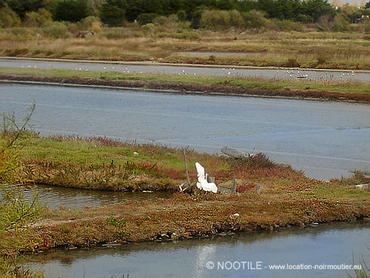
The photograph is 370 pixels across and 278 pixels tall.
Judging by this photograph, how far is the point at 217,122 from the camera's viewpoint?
110 feet

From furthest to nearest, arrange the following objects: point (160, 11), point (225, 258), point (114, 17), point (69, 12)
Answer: point (160, 11) < point (69, 12) < point (114, 17) < point (225, 258)

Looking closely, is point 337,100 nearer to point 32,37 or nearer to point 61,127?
point 61,127

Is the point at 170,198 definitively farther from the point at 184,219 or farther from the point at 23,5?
the point at 23,5

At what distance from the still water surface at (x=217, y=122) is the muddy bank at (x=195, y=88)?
4.06 feet

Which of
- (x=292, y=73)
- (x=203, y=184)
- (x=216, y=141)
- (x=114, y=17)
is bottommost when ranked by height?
(x=114, y=17)

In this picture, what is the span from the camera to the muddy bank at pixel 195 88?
139ft

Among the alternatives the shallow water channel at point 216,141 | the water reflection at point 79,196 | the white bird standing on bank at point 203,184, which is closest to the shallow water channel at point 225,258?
the shallow water channel at point 216,141

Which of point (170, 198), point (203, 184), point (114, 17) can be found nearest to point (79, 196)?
point (170, 198)

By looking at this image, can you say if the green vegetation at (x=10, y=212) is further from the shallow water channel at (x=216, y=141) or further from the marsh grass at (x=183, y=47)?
the marsh grass at (x=183, y=47)

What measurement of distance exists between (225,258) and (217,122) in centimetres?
1956

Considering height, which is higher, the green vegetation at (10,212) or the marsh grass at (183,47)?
the green vegetation at (10,212)

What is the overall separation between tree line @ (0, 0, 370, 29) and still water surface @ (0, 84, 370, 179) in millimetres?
64923

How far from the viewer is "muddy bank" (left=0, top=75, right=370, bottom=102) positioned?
42466mm

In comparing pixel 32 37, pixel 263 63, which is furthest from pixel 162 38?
pixel 263 63
